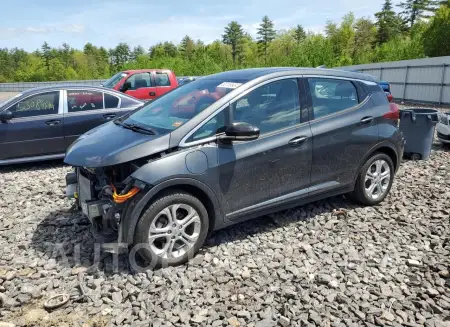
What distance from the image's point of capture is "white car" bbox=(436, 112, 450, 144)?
27.4 feet

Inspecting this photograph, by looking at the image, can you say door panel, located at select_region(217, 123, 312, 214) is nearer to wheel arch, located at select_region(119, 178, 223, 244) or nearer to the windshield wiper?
wheel arch, located at select_region(119, 178, 223, 244)

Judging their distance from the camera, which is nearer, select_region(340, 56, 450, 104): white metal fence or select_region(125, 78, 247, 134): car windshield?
select_region(125, 78, 247, 134): car windshield

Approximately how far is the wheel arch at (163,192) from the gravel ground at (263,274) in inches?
16.6

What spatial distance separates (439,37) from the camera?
29.0 meters

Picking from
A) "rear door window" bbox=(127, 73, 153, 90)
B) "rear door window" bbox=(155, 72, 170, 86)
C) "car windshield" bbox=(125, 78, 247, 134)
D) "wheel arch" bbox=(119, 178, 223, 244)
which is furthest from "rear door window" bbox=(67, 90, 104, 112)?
"rear door window" bbox=(155, 72, 170, 86)

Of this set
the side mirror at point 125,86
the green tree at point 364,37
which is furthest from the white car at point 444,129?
the green tree at point 364,37

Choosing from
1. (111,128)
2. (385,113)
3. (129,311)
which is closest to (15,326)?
(129,311)

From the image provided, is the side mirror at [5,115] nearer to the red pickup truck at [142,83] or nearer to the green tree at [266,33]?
the red pickup truck at [142,83]

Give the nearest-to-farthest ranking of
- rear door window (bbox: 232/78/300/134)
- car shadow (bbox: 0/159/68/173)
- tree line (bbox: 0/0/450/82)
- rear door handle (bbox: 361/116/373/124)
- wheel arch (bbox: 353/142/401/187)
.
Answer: rear door window (bbox: 232/78/300/134) → rear door handle (bbox: 361/116/373/124) → wheel arch (bbox: 353/142/401/187) → car shadow (bbox: 0/159/68/173) → tree line (bbox: 0/0/450/82)

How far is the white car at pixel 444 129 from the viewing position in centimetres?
835

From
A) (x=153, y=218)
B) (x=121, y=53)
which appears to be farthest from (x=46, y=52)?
(x=153, y=218)

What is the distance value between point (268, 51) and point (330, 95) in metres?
78.9

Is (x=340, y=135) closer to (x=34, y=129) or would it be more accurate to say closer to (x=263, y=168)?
(x=263, y=168)

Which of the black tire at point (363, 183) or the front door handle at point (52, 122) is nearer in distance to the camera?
the black tire at point (363, 183)
